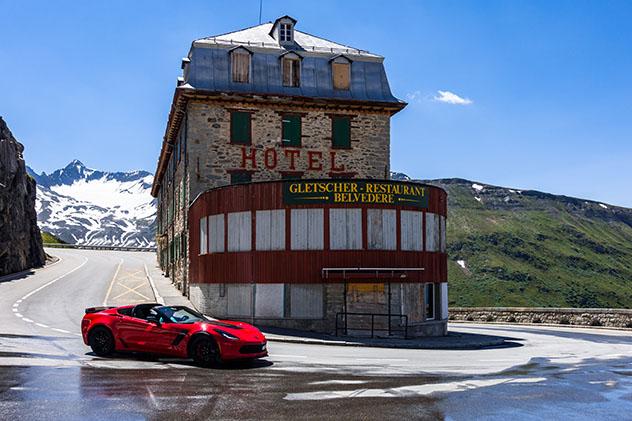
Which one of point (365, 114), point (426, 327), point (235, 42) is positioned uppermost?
point (235, 42)

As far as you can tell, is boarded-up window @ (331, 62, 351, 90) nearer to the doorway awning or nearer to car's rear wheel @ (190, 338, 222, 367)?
the doorway awning

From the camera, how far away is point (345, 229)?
25562 millimetres

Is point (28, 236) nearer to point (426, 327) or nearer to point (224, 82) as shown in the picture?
point (224, 82)

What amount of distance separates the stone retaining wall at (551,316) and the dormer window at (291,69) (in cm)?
1821

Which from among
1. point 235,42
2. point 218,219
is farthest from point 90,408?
point 235,42

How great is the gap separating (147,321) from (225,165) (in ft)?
63.8

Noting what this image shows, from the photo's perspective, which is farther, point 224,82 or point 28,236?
point 28,236

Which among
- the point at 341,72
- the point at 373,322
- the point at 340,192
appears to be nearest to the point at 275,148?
the point at 341,72

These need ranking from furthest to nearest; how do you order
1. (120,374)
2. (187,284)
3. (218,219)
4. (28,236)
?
(28,236) → (187,284) → (218,219) → (120,374)

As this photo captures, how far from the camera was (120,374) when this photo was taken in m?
13.6

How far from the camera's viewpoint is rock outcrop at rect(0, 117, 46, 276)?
161 ft

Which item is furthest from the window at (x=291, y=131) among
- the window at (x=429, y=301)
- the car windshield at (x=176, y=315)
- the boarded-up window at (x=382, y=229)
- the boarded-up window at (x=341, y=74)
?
the car windshield at (x=176, y=315)

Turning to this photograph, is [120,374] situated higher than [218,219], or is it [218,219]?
[218,219]

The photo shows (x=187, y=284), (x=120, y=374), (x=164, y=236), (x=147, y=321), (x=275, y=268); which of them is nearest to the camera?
(x=120, y=374)
